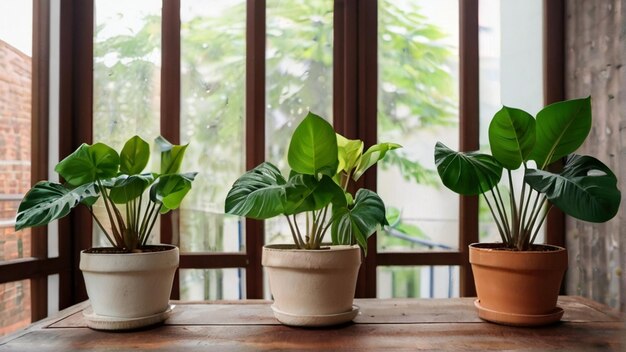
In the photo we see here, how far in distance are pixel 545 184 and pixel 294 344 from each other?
0.72m

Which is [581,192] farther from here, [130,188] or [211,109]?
[211,109]

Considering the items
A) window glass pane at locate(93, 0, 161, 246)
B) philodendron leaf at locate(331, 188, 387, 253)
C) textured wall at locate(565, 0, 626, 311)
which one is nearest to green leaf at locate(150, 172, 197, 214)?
philodendron leaf at locate(331, 188, 387, 253)

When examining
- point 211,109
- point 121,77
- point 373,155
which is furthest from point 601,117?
point 121,77

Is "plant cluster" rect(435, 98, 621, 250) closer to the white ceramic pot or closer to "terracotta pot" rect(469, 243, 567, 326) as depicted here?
"terracotta pot" rect(469, 243, 567, 326)

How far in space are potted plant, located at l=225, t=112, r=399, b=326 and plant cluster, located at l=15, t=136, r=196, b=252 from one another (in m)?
0.22

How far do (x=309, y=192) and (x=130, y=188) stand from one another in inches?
18.7

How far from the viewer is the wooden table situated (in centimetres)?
104

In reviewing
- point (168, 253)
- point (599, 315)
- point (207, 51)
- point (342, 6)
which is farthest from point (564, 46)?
point (168, 253)

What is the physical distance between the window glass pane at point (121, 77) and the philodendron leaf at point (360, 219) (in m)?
0.79

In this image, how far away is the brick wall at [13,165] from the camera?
1.41 meters

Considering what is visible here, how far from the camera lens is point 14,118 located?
146 centimetres

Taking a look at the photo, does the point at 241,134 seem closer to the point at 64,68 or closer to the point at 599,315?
the point at 64,68

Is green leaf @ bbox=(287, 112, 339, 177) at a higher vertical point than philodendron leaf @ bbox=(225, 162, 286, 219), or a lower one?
higher

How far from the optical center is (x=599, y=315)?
1.31 m
